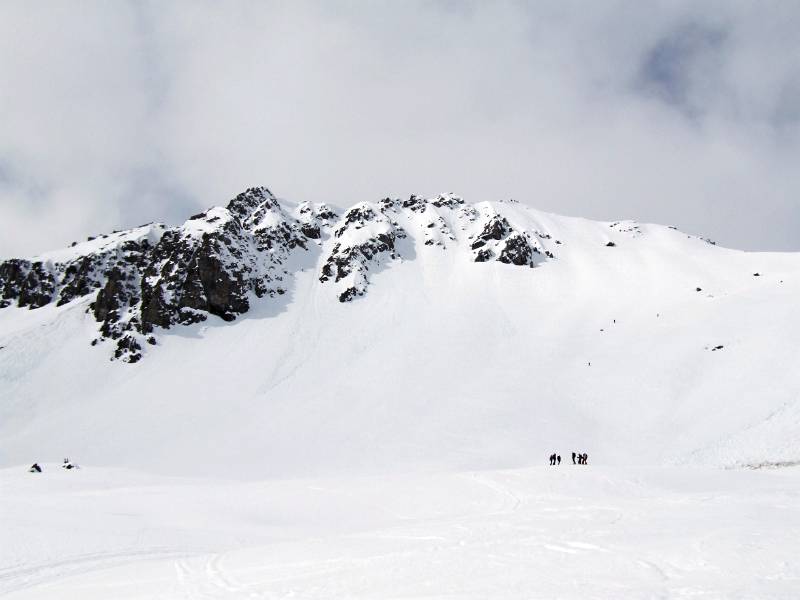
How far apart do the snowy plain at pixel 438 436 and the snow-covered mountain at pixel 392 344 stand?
0.42m

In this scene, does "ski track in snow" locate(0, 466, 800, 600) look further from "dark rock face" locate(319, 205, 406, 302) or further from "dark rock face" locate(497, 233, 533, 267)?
"dark rock face" locate(497, 233, 533, 267)

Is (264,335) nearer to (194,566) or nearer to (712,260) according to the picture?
(194,566)

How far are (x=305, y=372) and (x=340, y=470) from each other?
27.3 meters

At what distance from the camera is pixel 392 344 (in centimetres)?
7294

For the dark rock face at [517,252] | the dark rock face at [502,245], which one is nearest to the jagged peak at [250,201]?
the dark rock face at [502,245]

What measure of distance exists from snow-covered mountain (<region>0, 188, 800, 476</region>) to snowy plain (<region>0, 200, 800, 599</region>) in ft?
1.37

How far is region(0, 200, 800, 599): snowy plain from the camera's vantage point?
1069 cm

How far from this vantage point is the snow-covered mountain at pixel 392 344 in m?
46.3

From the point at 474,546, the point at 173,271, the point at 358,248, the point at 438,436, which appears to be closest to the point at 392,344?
the point at 438,436

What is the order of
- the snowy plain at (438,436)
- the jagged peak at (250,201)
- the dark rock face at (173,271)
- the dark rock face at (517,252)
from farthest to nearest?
the jagged peak at (250,201) → the dark rock face at (517,252) → the dark rock face at (173,271) → the snowy plain at (438,436)

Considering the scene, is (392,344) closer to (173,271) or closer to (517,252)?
(517,252)

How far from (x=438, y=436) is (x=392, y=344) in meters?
26.7

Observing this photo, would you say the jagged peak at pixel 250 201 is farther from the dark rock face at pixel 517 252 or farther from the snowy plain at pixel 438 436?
the dark rock face at pixel 517 252

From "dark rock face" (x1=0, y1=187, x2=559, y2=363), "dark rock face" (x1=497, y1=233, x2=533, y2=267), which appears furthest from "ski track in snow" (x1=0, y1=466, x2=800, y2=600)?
"dark rock face" (x1=497, y1=233, x2=533, y2=267)
